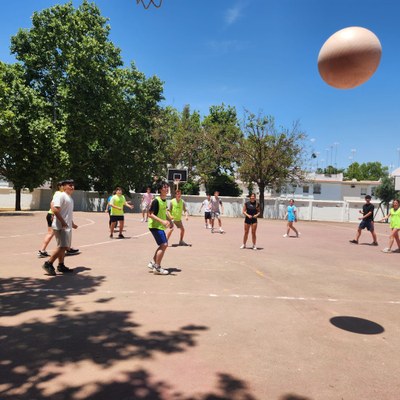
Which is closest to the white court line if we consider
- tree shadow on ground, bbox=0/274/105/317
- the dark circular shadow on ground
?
tree shadow on ground, bbox=0/274/105/317

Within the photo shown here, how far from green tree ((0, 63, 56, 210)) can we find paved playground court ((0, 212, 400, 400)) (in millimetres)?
21411

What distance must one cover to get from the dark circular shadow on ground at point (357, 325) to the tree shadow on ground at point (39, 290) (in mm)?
3860

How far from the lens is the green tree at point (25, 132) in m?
27.1

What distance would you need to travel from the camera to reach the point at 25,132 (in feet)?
91.2

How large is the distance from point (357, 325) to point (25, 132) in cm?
2819

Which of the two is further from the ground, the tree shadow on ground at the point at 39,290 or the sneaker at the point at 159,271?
the sneaker at the point at 159,271

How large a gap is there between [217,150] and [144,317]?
38.9 meters

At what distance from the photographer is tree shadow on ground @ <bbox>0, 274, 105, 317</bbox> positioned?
526 centimetres

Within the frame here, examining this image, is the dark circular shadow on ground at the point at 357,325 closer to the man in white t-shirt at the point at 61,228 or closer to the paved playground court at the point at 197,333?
the paved playground court at the point at 197,333

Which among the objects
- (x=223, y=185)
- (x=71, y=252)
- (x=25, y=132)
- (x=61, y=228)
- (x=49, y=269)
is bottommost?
(x=71, y=252)

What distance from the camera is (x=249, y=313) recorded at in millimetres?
5266

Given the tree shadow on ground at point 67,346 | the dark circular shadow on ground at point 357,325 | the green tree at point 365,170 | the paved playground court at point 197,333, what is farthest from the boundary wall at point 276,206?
the green tree at point 365,170

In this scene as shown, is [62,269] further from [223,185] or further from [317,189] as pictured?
[317,189]

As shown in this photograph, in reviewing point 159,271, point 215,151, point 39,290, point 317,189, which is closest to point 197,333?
point 39,290
